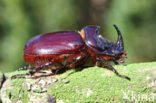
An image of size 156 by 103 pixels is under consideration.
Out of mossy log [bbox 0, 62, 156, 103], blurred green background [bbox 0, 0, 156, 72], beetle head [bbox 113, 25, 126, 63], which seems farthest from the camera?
blurred green background [bbox 0, 0, 156, 72]

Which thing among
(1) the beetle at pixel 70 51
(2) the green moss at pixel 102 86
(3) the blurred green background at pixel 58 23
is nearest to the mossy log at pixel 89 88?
(2) the green moss at pixel 102 86

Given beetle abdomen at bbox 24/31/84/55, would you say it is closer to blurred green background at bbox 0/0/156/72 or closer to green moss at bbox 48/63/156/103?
green moss at bbox 48/63/156/103

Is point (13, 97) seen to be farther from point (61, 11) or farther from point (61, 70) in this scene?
point (61, 11)

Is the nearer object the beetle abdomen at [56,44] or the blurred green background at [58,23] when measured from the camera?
the beetle abdomen at [56,44]

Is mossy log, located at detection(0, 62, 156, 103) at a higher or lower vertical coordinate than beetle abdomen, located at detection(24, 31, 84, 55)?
lower

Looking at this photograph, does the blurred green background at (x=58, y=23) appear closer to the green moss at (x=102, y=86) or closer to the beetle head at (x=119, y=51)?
the beetle head at (x=119, y=51)

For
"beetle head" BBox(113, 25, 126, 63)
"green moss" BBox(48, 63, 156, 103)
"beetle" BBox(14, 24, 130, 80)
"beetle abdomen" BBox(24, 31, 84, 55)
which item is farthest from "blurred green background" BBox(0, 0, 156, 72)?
"green moss" BBox(48, 63, 156, 103)
